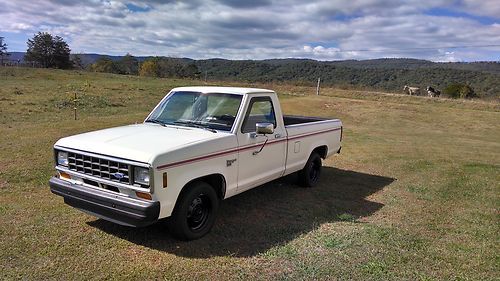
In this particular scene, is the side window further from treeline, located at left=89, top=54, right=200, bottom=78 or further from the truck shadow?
treeline, located at left=89, top=54, right=200, bottom=78

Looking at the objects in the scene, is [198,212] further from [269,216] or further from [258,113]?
[258,113]

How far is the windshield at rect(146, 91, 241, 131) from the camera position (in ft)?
18.2

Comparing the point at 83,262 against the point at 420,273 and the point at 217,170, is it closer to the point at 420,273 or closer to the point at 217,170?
the point at 217,170

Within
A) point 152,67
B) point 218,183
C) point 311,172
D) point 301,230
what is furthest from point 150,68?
point 301,230

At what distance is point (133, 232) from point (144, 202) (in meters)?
1.03

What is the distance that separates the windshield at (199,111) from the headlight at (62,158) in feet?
4.54

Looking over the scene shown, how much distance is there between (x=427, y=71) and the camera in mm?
73500

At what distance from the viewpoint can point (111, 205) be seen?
14.3 feet

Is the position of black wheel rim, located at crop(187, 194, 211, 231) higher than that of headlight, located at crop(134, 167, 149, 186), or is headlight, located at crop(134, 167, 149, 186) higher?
headlight, located at crop(134, 167, 149, 186)

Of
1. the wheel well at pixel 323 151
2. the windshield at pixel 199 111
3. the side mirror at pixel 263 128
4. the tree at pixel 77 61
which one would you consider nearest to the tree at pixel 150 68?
the tree at pixel 77 61

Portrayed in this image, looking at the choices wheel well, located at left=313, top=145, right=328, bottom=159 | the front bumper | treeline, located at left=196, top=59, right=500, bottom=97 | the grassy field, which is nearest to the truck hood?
the front bumper

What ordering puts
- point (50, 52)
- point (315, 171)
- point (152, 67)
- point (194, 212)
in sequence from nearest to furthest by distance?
point (194, 212)
point (315, 171)
point (50, 52)
point (152, 67)

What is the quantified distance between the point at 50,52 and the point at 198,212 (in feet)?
261

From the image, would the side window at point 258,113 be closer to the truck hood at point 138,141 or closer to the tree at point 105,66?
the truck hood at point 138,141
